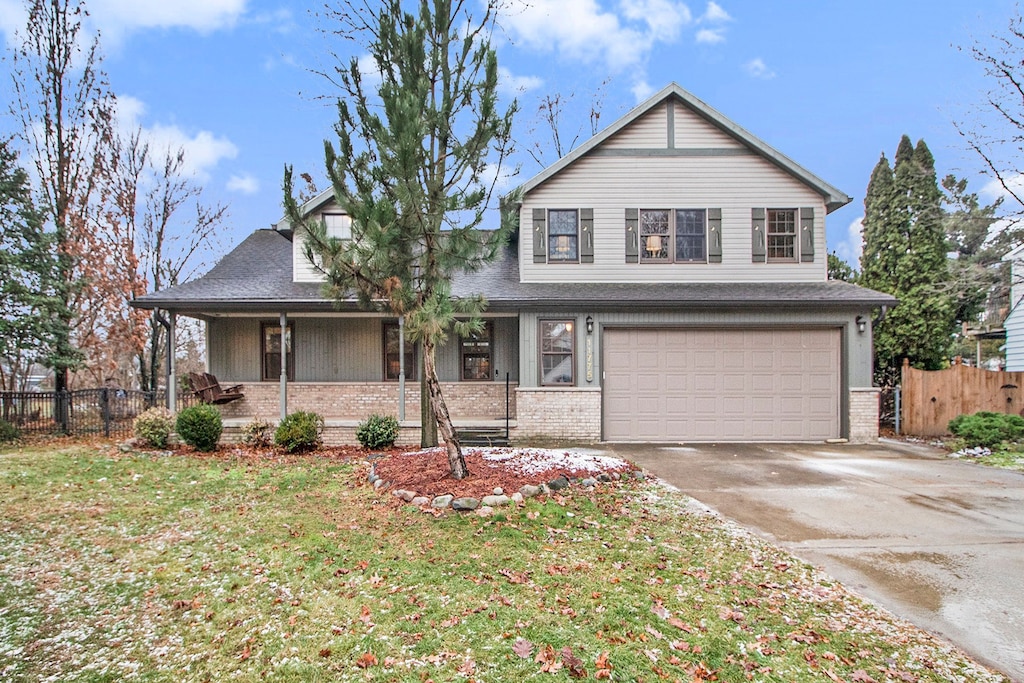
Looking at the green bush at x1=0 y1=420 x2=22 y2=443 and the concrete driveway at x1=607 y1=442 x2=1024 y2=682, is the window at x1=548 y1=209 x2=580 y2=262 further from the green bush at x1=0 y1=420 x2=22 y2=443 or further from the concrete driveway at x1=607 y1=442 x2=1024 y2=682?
the green bush at x1=0 y1=420 x2=22 y2=443

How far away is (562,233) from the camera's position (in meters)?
11.8

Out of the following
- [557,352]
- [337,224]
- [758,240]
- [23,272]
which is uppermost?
[337,224]

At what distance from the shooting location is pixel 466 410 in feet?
40.7

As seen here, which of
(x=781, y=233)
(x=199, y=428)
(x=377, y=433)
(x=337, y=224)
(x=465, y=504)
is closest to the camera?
(x=465, y=504)

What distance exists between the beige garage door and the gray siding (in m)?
2.89

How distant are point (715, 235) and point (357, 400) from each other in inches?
354

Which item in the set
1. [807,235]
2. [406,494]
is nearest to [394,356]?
[406,494]

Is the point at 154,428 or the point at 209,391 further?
the point at 209,391

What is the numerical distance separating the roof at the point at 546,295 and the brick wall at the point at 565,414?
1.81 metres

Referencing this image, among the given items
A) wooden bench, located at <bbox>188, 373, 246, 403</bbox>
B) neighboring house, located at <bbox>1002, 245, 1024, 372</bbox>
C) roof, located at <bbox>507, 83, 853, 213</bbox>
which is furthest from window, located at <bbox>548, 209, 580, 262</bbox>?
neighboring house, located at <bbox>1002, 245, 1024, 372</bbox>

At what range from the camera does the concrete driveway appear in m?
3.68

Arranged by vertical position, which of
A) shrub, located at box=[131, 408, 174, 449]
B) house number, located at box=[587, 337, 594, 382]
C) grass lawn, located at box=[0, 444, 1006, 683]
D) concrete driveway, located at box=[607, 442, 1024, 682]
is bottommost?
concrete driveway, located at box=[607, 442, 1024, 682]

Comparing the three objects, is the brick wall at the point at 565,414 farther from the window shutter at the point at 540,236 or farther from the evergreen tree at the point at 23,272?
the evergreen tree at the point at 23,272

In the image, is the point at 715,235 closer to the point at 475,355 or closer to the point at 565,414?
the point at 565,414
